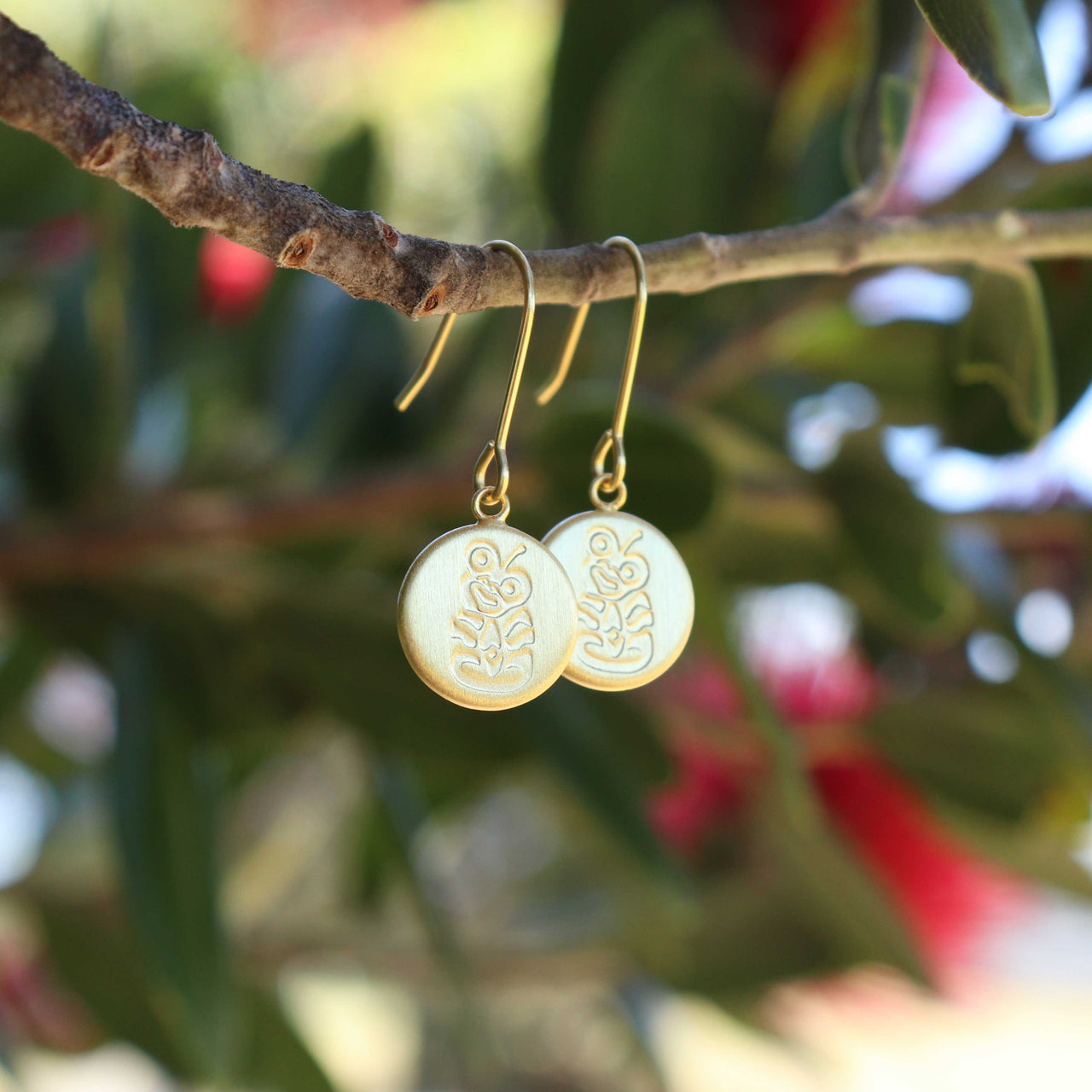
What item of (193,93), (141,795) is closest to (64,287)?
(193,93)

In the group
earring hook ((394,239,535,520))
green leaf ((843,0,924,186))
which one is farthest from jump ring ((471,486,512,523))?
green leaf ((843,0,924,186))

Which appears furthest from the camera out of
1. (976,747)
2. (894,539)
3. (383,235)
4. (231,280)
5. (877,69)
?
(231,280)

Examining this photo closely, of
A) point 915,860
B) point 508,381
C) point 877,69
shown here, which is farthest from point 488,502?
point 915,860

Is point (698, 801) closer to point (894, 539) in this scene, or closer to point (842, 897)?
point (842, 897)

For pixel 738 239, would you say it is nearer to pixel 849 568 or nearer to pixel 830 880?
pixel 849 568

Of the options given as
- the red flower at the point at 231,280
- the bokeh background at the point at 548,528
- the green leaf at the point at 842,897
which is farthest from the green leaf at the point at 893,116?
the red flower at the point at 231,280

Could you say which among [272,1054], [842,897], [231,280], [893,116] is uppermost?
[231,280]

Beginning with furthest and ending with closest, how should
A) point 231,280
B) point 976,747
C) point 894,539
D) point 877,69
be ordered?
point 231,280
point 976,747
point 894,539
point 877,69
